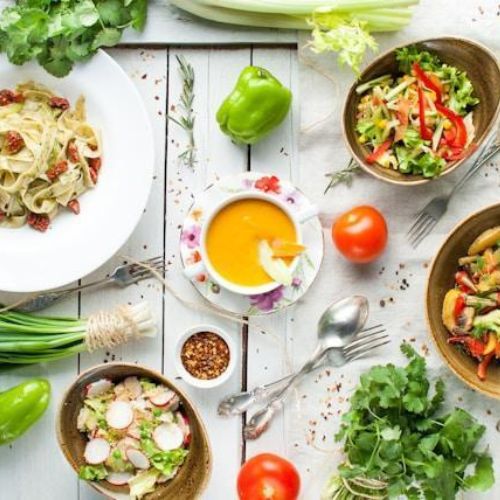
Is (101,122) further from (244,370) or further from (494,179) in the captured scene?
(494,179)

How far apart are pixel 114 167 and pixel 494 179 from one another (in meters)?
1.02

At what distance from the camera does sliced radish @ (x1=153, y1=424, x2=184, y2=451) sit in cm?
259

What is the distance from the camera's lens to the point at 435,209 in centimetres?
265

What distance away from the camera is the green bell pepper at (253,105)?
2570 millimetres

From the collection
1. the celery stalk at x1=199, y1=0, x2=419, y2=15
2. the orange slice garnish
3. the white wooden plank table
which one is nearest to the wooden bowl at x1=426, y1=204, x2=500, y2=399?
the white wooden plank table

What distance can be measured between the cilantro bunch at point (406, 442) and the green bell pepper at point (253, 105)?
2.31 ft

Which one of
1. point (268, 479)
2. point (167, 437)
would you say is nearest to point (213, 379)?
point (167, 437)

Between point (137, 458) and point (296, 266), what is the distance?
2.14 ft

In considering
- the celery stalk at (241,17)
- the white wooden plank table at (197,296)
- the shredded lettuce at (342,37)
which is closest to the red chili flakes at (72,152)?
the white wooden plank table at (197,296)

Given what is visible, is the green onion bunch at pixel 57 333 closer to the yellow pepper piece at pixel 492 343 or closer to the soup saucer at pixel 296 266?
the soup saucer at pixel 296 266

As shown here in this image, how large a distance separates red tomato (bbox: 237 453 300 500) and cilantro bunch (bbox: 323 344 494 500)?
0.13 meters

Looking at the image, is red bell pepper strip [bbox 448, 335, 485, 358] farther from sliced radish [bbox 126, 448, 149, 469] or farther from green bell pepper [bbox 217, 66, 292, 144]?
sliced radish [bbox 126, 448, 149, 469]

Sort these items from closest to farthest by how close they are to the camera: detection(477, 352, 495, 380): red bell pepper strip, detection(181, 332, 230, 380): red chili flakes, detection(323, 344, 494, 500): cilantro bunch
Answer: detection(323, 344, 494, 500): cilantro bunch
detection(477, 352, 495, 380): red bell pepper strip
detection(181, 332, 230, 380): red chili flakes

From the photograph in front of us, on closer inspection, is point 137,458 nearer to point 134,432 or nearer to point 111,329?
point 134,432
